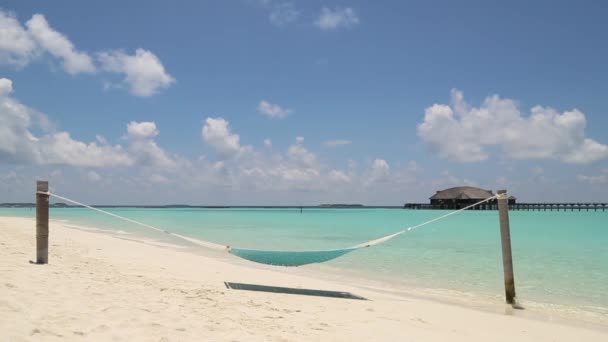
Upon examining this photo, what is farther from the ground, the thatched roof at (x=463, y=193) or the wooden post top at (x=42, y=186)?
the thatched roof at (x=463, y=193)

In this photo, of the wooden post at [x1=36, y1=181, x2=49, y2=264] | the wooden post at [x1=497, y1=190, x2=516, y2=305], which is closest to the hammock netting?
the wooden post at [x1=497, y1=190, x2=516, y2=305]

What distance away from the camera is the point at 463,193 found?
58.0m

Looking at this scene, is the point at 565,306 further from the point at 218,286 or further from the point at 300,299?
the point at 218,286

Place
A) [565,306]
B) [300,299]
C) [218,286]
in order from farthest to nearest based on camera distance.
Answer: [565,306], [218,286], [300,299]

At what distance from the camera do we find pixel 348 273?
805cm

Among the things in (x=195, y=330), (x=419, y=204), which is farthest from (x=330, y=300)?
(x=419, y=204)

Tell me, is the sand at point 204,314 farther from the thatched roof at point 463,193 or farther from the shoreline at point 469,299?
the thatched roof at point 463,193

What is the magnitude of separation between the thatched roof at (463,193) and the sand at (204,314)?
55740 mm

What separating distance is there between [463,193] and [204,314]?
59.2m

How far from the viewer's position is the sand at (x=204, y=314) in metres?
2.92

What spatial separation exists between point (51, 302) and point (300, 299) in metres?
2.49

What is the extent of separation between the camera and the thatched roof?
56969 mm

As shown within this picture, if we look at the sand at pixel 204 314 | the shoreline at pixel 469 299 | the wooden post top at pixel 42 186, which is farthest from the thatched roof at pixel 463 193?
the wooden post top at pixel 42 186

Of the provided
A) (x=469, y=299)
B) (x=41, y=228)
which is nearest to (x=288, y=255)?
(x=469, y=299)
